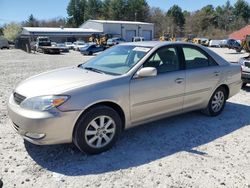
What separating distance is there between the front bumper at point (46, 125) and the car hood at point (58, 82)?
292 millimetres

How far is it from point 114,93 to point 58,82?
0.81 metres

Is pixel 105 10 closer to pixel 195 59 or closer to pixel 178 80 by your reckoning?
pixel 195 59

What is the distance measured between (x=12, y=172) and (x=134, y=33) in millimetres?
67026

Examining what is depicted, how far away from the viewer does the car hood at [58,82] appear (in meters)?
3.66

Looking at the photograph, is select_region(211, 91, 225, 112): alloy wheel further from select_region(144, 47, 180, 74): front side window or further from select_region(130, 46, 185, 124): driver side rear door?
select_region(144, 47, 180, 74): front side window

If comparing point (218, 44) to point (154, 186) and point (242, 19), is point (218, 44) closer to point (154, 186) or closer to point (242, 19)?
point (154, 186)

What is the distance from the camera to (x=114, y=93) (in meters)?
3.85

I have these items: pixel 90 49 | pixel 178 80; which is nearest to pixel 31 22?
pixel 90 49

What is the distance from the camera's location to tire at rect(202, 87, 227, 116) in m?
5.46

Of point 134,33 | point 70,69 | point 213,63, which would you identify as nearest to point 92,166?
point 70,69

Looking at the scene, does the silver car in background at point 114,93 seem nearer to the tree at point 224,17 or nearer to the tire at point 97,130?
the tire at point 97,130

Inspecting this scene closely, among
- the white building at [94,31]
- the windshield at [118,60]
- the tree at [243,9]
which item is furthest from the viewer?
the tree at [243,9]

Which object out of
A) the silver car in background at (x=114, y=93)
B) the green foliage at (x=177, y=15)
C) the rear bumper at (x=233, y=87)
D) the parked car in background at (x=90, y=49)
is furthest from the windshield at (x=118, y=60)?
the green foliage at (x=177, y=15)

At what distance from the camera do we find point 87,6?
94312 millimetres
